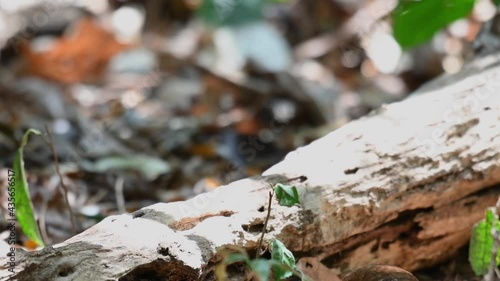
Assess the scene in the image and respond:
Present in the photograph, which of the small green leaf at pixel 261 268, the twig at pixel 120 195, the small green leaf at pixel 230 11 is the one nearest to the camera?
the small green leaf at pixel 261 268

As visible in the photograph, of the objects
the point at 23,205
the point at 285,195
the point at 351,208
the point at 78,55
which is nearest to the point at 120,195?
the point at 23,205

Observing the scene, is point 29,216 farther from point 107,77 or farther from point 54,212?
point 107,77

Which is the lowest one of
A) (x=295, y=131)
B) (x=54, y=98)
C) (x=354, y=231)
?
(x=354, y=231)

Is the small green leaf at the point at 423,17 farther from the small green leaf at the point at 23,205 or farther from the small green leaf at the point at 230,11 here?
the small green leaf at the point at 230,11

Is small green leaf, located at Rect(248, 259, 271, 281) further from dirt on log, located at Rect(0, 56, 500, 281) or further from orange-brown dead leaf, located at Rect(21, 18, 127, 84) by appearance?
orange-brown dead leaf, located at Rect(21, 18, 127, 84)

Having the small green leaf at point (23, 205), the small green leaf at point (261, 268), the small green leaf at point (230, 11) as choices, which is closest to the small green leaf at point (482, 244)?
the small green leaf at point (261, 268)

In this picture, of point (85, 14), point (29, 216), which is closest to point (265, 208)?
point (29, 216)

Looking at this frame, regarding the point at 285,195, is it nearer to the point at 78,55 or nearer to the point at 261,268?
the point at 261,268
